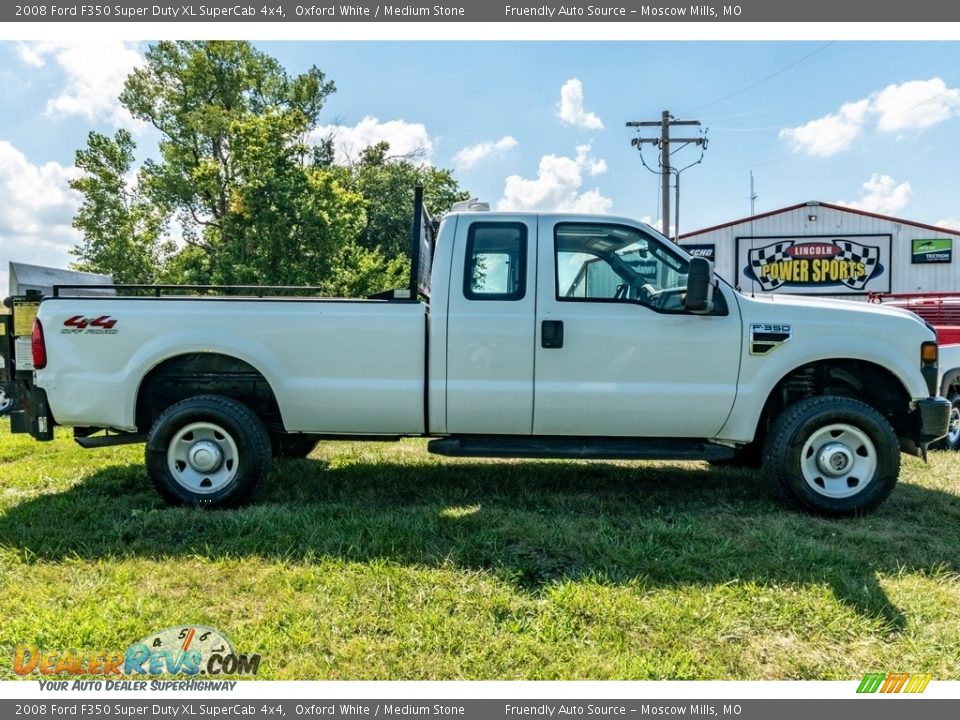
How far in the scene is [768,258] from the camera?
79.2 ft

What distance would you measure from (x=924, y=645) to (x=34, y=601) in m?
4.19

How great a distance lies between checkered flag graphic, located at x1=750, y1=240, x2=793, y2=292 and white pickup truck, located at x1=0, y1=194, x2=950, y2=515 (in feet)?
69.1

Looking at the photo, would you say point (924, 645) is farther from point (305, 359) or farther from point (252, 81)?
point (252, 81)

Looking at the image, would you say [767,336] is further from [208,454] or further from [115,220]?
[115,220]

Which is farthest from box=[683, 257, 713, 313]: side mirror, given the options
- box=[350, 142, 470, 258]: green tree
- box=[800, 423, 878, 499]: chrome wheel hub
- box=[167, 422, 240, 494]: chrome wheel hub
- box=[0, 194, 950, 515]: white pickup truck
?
box=[350, 142, 470, 258]: green tree

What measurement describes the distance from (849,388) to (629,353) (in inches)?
69.1

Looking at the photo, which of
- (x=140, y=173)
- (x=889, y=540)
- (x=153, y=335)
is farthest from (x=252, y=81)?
(x=889, y=540)

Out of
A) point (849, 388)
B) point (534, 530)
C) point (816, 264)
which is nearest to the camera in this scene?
point (534, 530)

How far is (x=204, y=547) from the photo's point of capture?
3900mm

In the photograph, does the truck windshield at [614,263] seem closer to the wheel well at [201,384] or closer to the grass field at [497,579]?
the grass field at [497,579]

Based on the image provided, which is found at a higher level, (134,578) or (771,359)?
(771,359)

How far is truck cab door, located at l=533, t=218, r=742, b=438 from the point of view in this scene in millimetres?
4430

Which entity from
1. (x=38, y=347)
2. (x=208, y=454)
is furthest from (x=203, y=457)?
(x=38, y=347)

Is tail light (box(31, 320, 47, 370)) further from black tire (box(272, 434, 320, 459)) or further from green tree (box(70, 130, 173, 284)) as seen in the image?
green tree (box(70, 130, 173, 284))
